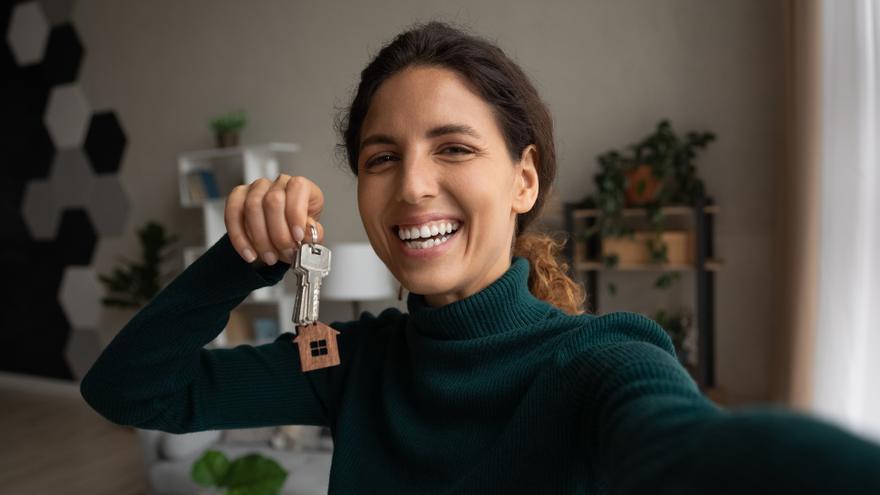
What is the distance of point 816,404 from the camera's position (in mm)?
2451

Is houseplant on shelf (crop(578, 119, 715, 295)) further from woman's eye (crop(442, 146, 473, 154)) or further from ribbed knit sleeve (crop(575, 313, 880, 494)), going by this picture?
ribbed knit sleeve (crop(575, 313, 880, 494))

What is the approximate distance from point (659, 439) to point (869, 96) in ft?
7.96

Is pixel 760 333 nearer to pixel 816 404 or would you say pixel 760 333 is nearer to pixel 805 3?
pixel 816 404

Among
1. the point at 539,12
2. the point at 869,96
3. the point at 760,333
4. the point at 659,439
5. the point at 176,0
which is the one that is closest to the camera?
the point at 659,439

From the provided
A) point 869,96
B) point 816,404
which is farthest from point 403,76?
point 816,404

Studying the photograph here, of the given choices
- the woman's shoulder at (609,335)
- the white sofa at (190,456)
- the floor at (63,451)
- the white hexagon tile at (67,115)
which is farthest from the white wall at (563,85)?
the woman's shoulder at (609,335)

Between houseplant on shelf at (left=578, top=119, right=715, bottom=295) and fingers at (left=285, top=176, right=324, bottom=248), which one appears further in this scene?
houseplant on shelf at (left=578, top=119, right=715, bottom=295)

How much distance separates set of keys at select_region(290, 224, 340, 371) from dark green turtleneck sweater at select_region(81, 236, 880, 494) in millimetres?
92

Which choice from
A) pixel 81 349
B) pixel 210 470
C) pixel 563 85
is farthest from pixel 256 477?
pixel 81 349

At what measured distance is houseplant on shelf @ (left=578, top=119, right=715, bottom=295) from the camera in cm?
303

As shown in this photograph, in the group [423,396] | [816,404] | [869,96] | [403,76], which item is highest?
[869,96]

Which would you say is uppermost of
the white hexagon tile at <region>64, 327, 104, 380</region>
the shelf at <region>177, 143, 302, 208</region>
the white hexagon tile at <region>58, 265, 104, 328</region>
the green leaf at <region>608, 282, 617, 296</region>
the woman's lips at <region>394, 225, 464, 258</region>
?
the shelf at <region>177, 143, 302, 208</region>

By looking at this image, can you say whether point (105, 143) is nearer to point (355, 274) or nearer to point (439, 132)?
point (355, 274)

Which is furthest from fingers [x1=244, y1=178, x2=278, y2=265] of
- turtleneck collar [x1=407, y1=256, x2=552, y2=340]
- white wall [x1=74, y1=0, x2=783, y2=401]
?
white wall [x1=74, y1=0, x2=783, y2=401]
